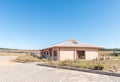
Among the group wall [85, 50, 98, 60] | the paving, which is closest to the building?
wall [85, 50, 98, 60]

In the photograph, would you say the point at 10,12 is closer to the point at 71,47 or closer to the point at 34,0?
the point at 34,0

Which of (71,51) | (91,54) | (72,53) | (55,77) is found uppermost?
(71,51)

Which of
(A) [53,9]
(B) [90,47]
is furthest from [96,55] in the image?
(A) [53,9]

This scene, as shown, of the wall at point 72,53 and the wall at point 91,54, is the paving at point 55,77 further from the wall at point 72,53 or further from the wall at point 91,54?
the wall at point 91,54

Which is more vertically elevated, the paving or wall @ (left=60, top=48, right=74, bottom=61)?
wall @ (left=60, top=48, right=74, bottom=61)

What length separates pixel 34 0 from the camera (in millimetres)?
17188

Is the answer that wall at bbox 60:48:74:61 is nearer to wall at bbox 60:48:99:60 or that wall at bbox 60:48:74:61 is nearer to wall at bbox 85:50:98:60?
wall at bbox 60:48:99:60

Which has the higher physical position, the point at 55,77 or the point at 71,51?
the point at 71,51

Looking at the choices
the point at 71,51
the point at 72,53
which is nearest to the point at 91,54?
the point at 72,53

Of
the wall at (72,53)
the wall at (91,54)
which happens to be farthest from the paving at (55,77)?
the wall at (91,54)

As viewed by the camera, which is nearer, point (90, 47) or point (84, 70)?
point (84, 70)

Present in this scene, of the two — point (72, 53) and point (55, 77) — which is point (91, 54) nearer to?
point (72, 53)

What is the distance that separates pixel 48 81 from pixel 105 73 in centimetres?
441

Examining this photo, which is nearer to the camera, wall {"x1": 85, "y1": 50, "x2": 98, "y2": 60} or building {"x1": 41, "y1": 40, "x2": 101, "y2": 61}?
building {"x1": 41, "y1": 40, "x2": 101, "y2": 61}
